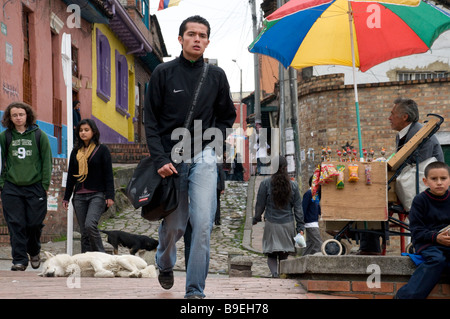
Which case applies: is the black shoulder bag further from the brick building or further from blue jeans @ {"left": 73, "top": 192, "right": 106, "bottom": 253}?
the brick building

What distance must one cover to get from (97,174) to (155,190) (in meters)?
3.65

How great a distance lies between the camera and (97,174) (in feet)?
28.1

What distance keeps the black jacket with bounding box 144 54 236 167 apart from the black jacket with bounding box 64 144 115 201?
3422 millimetres

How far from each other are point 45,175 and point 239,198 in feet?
47.8

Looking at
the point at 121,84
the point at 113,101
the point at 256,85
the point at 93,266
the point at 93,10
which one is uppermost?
the point at 93,10

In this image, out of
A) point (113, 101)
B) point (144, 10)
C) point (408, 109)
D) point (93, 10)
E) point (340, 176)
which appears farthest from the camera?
point (144, 10)

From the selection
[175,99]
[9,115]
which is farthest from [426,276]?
[9,115]

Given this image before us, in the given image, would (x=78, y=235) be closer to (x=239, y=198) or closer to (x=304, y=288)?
(x=304, y=288)

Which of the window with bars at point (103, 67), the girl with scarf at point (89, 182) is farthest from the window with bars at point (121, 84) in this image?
the girl with scarf at point (89, 182)

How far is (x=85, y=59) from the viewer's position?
20125mm

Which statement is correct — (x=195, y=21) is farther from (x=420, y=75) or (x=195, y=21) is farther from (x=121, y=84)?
(x=121, y=84)

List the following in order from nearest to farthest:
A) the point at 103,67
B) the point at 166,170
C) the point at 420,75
A: the point at 166,170 → the point at 420,75 → the point at 103,67

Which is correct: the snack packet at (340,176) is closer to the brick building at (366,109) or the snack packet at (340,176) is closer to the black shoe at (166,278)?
the black shoe at (166,278)

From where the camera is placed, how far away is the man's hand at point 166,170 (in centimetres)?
502
